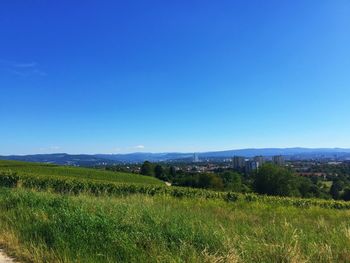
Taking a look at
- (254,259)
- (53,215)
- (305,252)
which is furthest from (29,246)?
(305,252)

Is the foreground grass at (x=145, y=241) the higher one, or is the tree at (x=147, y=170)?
the foreground grass at (x=145, y=241)

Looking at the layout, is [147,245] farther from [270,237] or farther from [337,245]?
[337,245]

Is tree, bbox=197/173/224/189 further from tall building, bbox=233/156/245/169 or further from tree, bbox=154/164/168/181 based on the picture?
tall building, bbox=233/156/245/169

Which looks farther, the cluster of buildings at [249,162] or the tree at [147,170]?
the cluster of buildings at [249,162]

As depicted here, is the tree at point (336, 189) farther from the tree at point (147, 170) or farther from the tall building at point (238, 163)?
the tall building at point (238, 163)

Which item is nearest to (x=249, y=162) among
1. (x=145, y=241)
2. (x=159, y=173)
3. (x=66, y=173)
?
(x=159, y=173)

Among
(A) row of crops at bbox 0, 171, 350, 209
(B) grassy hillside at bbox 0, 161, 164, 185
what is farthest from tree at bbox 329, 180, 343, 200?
(A) row of crops at bbox 0, 171, 350, 209

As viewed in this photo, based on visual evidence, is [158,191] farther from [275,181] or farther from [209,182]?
[275,181]

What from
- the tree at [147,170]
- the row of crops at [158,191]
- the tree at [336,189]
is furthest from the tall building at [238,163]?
the row of crops at [158,191]

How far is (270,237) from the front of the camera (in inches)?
260

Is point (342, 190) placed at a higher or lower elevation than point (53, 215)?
lower

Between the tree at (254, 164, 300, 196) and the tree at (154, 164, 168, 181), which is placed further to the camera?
the tree at (154, 164, 168, 181)

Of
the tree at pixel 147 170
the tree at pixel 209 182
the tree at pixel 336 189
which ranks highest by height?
the tree at pixel 147 170

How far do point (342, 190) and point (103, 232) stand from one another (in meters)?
62.2
